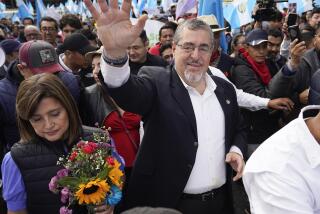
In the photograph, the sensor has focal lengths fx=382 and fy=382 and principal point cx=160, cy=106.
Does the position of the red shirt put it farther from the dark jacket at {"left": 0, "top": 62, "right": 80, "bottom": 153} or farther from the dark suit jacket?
the dark suit jacket

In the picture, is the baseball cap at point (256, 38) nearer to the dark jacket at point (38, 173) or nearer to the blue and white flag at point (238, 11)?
the dark jacket at point (38, 173)

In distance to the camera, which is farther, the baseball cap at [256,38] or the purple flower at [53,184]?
the baseball cap at [256,38]

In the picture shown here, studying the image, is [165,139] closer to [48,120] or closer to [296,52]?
[48,120]

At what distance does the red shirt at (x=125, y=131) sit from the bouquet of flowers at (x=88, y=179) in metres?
0.97

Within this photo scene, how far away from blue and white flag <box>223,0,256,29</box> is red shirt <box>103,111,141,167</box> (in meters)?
4.76

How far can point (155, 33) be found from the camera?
21.5 feet

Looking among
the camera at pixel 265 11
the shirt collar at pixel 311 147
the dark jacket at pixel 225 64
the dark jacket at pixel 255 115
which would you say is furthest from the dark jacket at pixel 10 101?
the camera at pixel 265 11

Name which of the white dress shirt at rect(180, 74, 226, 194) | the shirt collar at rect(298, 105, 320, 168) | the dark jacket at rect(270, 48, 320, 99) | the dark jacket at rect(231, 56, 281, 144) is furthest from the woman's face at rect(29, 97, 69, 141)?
the dark jacket at rect(231, 56, 281, 144)

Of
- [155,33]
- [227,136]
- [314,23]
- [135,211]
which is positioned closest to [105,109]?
[227,136]

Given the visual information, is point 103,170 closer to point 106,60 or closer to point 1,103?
point 106,60

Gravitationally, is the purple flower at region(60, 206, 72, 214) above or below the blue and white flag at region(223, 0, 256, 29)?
below

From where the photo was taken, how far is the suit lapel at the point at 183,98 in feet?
7.26

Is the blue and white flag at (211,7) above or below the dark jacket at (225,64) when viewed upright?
above

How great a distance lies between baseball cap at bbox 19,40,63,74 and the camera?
9.15 feet
